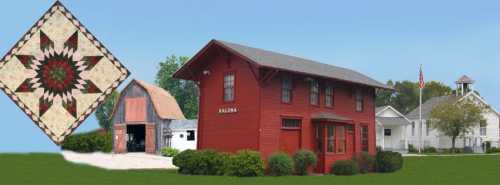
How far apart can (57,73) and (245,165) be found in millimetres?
18561

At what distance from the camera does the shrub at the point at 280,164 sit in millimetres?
24453

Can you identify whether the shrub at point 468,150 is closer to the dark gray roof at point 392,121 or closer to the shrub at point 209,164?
the dark gray roof at point 392,121

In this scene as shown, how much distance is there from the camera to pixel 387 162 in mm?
30297

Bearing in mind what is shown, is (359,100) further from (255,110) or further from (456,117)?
(456,117)

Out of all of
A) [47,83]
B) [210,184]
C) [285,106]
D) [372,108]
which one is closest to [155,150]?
[372,108]

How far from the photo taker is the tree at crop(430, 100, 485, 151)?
63344 millimetres

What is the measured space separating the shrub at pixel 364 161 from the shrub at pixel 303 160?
15.9 feet

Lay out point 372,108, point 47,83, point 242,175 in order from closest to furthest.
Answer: point 47,83
point 242,175
point 372,108

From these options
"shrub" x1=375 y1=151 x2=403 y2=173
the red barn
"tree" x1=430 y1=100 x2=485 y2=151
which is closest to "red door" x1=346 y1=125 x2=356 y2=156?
the red barn

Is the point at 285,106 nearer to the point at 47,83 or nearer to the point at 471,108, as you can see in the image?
the point at 47,83

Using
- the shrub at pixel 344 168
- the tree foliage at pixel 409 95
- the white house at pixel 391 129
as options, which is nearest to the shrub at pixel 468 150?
the white house at pixel 391 129

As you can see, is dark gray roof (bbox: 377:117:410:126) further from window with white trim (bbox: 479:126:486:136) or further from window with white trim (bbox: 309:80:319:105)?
window with white trim (bbox: 309:80:319:105)

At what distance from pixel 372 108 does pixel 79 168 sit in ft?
59.9

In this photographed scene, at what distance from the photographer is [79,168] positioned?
2512 cm
